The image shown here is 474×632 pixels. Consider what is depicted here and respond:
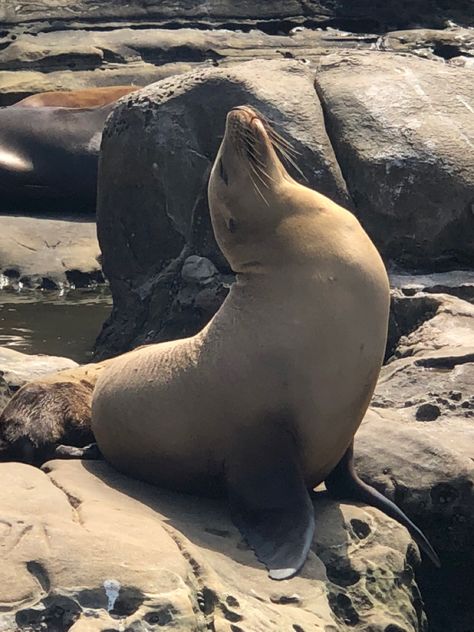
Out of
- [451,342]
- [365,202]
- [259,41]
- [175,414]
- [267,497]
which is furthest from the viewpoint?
[259,41]

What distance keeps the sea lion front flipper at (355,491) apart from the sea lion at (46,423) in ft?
3.43

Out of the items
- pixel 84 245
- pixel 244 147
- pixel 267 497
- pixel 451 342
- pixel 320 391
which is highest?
pixel 244 147

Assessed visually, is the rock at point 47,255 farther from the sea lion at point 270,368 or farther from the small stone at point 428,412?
the sea lion at point 270,368

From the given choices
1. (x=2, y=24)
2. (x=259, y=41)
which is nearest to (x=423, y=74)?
(x=259, y=41)

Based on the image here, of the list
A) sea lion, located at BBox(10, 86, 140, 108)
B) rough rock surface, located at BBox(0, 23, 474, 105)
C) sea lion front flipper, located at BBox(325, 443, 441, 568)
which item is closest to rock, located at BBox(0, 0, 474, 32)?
rough rock surface, located at BBox(0, 23, 474, 105)

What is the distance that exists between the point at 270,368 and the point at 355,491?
59cm

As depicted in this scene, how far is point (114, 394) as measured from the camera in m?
4.85

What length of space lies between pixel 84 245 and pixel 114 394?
21.7 feet

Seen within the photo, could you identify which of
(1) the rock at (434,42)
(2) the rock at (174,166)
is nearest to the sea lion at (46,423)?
(2) the rock at (174,166)

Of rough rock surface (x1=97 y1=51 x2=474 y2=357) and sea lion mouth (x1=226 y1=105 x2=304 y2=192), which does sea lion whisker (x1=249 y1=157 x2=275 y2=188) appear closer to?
sea lion mouth (x1=226 y1=105 x2=304 y2=192)

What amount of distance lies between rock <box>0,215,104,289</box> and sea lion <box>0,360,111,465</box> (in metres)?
5.35

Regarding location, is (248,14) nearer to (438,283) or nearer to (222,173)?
(438,283)

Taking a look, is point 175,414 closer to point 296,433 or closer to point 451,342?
point 296,433

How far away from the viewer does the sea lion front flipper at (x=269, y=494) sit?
4.08 meters
